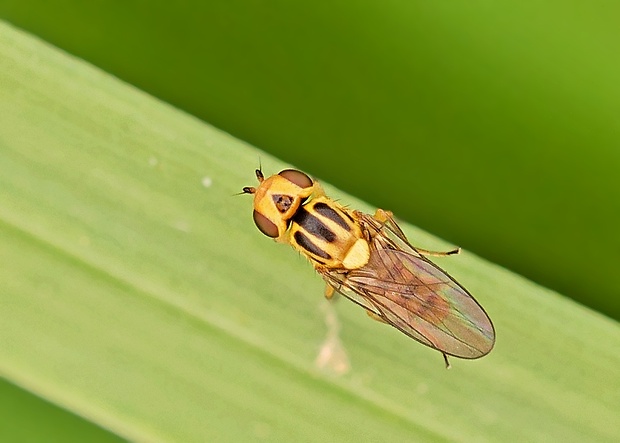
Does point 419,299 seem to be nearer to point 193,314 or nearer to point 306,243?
point 306,243

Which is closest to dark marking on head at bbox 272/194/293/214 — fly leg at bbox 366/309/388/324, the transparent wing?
the transparent wing

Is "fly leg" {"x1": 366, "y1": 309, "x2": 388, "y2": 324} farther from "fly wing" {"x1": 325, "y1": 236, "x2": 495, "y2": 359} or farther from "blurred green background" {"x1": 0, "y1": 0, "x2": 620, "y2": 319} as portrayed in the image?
"blurred green background" {"x1": 0, "y1": 0, "x2": 620, "y2": 319}

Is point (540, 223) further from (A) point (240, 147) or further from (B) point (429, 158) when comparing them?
(A) point (240, 147)

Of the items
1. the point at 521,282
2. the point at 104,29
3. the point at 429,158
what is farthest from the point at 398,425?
the point at 104,29

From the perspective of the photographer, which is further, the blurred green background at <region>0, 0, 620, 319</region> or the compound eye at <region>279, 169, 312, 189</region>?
the blurred green background at <region>0, 0, 620, 319</region>

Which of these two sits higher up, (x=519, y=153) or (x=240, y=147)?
(x=519, y=153)

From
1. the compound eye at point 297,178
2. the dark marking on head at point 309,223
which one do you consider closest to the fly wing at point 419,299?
the dark marking on head at point 309,223
